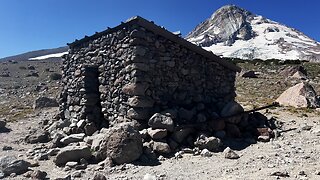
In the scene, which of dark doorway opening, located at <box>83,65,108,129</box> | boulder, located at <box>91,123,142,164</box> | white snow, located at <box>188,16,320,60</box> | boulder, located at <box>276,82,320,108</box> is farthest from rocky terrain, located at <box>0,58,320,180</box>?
white snow, located at <box>188,16,320,60</box>

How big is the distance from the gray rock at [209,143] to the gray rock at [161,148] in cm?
108

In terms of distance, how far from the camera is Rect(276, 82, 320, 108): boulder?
61.5 ft

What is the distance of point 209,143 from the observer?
34.5 feet

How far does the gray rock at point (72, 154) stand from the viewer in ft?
31.5

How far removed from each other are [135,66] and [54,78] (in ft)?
118

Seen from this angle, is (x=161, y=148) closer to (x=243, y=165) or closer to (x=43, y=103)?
(x=243, y=165)

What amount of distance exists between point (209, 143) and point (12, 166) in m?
5.82

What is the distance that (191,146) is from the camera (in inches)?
426

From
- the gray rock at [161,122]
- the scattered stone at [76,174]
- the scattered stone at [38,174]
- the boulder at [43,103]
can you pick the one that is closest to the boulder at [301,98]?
the gray rock at [161,122]

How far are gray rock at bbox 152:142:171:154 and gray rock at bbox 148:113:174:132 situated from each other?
2.17 feet

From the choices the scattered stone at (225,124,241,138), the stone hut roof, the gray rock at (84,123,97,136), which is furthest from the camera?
the gray rock at (84,123,97,136)

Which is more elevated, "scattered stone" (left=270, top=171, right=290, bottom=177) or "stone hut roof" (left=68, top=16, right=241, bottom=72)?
"stone hut roof" (left=68, top=16, right=241, bottom=72)

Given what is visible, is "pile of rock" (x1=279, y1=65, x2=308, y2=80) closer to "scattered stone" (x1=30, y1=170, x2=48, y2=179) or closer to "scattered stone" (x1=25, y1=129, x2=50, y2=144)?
"scattered stone" (x1=25, y1=129, x2=50, y2=144)

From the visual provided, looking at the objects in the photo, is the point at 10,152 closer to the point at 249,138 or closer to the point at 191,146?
the point at 191,146
